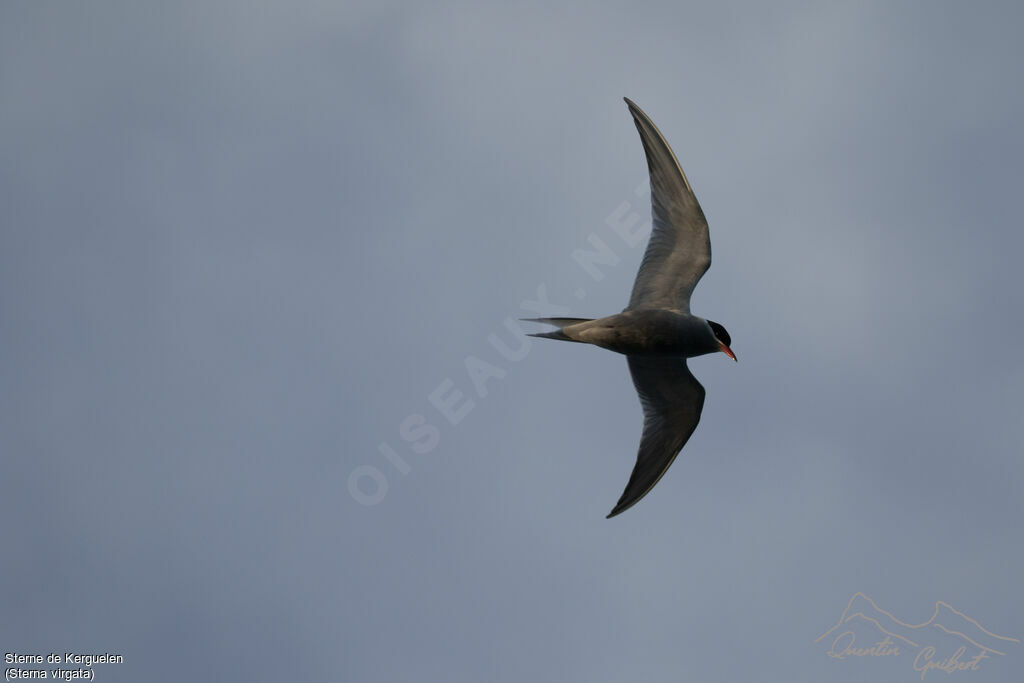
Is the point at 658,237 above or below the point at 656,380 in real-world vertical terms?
above

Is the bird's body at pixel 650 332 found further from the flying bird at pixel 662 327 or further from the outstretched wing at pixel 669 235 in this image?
the outstretched wing at pixel 669 235

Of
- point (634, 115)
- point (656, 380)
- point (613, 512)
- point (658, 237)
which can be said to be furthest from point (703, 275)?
point (613, 512)

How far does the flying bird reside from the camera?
14641mm

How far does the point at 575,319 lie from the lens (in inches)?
595

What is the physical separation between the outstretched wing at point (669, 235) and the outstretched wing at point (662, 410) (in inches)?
44.0

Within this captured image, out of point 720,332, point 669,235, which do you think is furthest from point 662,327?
point 669,235

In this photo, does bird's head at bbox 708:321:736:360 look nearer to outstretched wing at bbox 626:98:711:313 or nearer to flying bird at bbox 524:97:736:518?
flying bird at bbox 524:97:736:518

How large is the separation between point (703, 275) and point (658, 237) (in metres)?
1.00

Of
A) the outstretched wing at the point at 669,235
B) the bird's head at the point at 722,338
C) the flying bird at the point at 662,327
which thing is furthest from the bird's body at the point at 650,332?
the outstretched wing at the point at 669,235

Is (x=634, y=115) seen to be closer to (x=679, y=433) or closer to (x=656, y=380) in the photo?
(x=656, y=380)

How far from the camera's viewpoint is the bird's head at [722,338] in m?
15.0

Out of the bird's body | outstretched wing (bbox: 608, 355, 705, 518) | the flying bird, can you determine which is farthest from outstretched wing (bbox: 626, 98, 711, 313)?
outstretched wing (bbox: 608, 355, 705, 518)

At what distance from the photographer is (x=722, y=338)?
598 inches

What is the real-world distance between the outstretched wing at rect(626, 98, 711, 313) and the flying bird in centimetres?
2
